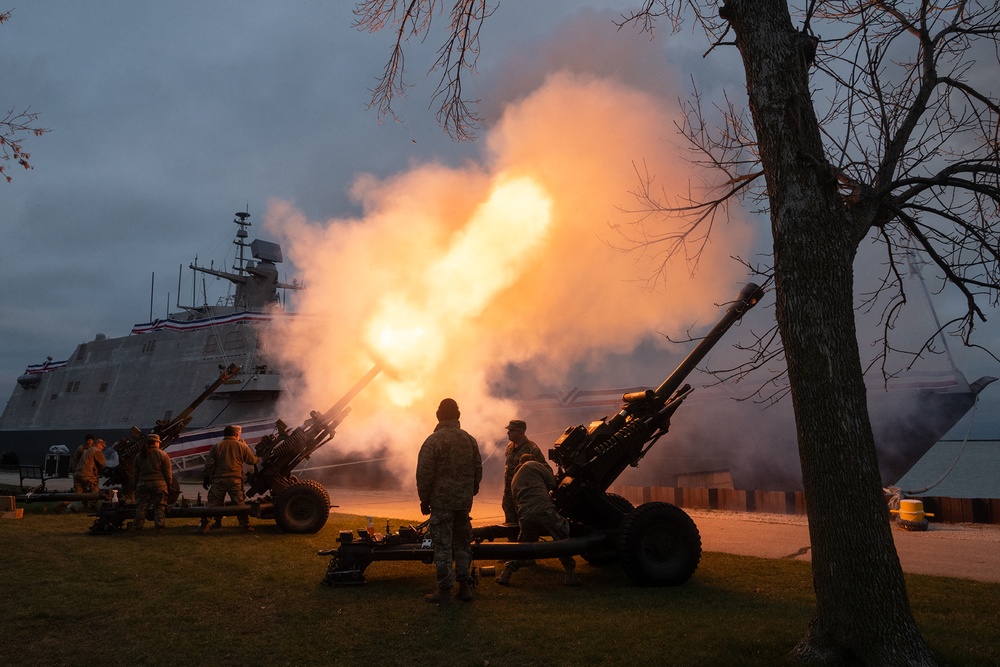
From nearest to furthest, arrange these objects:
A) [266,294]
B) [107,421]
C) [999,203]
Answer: [999,203] < [107,421] < [266,294]

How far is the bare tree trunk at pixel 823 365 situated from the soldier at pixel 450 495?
3.29 m

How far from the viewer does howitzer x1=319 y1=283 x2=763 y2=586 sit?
290 inches

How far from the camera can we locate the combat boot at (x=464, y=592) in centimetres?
684

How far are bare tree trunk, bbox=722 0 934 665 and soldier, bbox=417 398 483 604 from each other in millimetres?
3289

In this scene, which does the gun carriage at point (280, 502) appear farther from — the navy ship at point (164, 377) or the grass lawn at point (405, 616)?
the navy ship at point (164, 377)

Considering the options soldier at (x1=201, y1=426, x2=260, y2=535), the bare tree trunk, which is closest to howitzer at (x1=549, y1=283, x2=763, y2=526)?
the bare tree trunk

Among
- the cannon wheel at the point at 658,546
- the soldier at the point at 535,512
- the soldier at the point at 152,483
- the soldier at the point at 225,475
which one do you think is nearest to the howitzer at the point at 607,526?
the cannon wheel at the point at 658,546

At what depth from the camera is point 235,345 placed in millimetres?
30094

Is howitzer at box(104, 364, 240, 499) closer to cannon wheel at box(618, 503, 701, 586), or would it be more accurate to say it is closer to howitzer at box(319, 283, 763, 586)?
howitzer at box(319, 283, 763, 586)

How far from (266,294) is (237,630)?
33183mm

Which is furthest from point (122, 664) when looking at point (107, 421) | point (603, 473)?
point (107, 421)

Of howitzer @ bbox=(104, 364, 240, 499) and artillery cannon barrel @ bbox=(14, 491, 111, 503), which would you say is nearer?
artillery cannon barrel @ bbox=(14, 491, 111, 503)

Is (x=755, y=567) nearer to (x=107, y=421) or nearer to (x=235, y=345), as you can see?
(x=235, y=345)

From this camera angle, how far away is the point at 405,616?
623 centimetres
